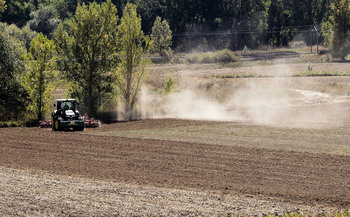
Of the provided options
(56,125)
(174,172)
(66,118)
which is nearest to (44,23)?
(56,125)

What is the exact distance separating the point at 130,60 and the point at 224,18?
124819 mm

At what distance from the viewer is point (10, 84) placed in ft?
163

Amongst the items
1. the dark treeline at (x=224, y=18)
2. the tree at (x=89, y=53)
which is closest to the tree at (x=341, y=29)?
the dark treeline at (x=224, y=18)

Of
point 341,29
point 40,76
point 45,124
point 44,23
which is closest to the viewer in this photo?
point 45,124

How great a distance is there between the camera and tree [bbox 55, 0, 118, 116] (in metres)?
50.8

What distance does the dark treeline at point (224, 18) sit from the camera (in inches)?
6407

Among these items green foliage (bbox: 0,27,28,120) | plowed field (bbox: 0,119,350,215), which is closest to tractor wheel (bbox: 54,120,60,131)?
plowed field (bbox: 0,119,350,215)

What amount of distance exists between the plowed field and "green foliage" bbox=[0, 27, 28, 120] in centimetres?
933

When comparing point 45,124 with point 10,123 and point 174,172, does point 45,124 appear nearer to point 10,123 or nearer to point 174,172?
point 10,123

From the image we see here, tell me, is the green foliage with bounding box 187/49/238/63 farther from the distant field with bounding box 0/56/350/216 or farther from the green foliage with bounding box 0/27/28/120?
the green foliage with bounding box 0/27/28/120

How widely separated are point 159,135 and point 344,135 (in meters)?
12.8

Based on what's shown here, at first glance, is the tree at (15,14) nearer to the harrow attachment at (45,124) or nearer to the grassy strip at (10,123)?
the grassy strip at (10,123)

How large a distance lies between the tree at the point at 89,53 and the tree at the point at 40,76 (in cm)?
167

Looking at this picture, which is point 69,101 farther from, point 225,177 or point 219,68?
point 219,68
